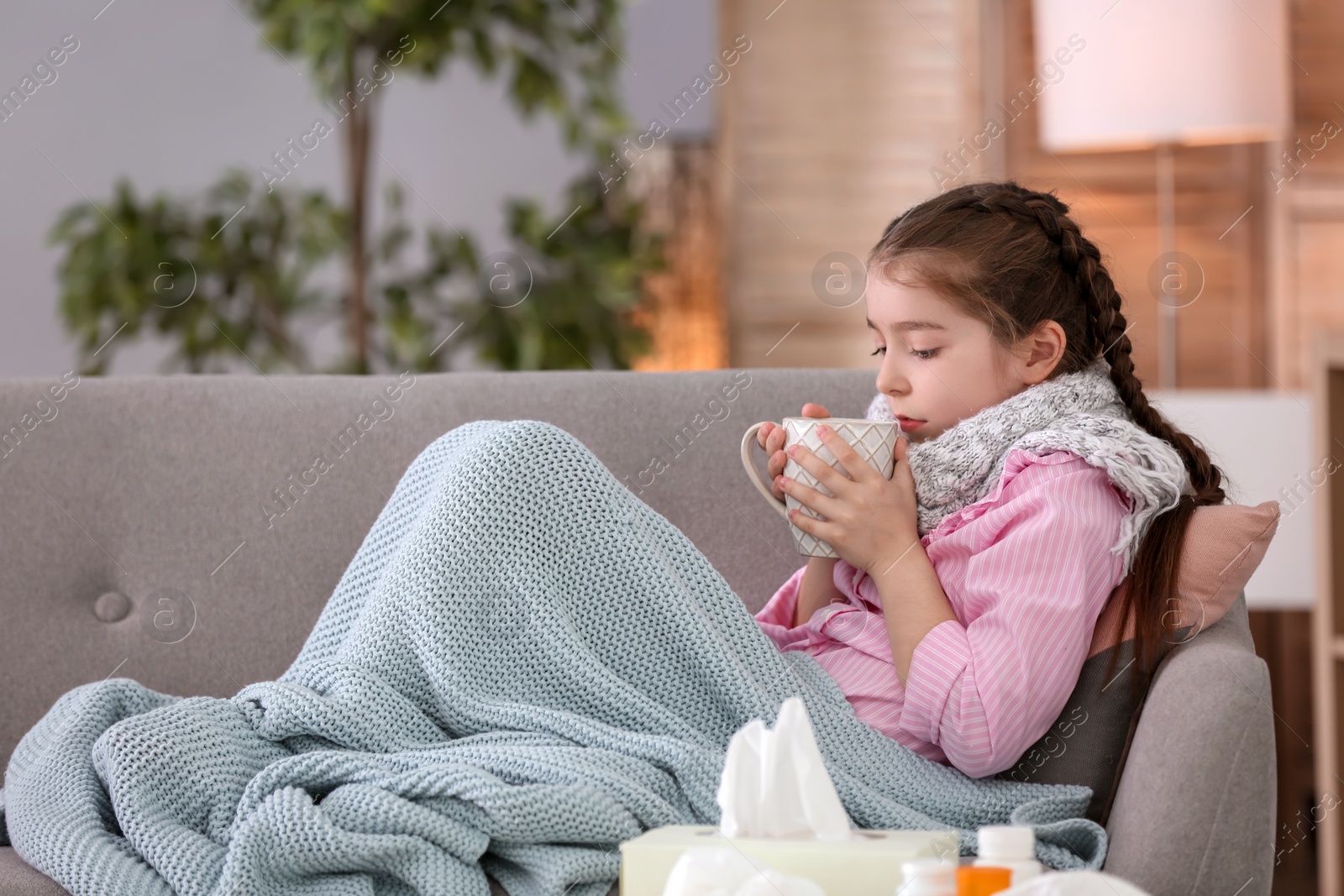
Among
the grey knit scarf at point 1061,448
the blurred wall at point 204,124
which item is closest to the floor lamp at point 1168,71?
the blurred wall at point 204,124

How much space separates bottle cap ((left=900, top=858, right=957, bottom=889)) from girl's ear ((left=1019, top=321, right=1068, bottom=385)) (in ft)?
1.99

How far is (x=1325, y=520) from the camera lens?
5.96 feet

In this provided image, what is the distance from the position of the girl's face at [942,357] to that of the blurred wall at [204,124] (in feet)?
5.55

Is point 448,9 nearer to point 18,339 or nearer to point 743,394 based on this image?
point 18,339

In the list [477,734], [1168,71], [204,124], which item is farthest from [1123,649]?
[204,124]

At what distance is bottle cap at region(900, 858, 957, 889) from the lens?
2.05ft

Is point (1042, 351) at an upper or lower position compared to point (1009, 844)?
upper

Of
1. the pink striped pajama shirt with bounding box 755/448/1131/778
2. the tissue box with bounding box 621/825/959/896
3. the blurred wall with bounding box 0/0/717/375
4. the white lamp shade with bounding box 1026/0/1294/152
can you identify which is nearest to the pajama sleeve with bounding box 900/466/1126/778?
the pink striped pajama shirt with bounding box 755/448/1131/778

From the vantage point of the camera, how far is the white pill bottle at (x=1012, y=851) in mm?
666

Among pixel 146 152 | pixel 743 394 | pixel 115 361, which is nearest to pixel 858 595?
pixel 743 394

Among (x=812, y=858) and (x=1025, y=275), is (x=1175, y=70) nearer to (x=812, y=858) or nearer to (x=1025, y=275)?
(x=1025, y=275)

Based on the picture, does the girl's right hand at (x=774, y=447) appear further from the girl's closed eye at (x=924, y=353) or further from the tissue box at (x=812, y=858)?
the tissue box at (x=812, y=858)

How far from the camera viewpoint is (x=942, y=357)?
1.13m

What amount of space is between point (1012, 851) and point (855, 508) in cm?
42
